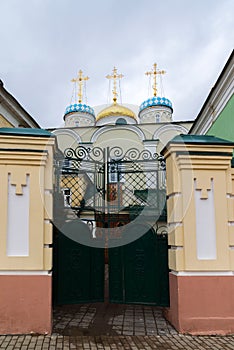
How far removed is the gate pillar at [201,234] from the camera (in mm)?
4469

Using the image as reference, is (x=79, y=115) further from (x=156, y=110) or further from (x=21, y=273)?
(x=21, y=273)

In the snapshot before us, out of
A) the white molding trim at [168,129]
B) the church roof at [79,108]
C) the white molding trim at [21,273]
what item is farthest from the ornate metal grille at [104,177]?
the church roof at [79,108]

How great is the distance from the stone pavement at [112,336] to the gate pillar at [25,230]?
29cm

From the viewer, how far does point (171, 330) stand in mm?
4527

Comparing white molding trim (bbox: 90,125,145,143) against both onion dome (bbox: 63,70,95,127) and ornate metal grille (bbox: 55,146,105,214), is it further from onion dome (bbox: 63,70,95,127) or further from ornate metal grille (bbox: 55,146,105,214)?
ornate metal grille (bbox: 55,146,105,214)

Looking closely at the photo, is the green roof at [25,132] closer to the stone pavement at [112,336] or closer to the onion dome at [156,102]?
the stone pavement at [112,336]

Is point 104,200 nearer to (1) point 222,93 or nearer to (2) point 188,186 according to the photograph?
(2) point 188,186

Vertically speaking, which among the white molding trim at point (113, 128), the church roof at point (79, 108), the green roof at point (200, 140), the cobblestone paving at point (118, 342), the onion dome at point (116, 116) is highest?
the church roof at point (79, 108)

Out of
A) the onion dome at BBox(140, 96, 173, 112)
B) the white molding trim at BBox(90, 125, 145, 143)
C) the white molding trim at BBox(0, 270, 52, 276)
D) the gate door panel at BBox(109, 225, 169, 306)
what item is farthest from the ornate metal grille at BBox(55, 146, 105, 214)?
the onion dome at BBox(140, 96, 173, 112)

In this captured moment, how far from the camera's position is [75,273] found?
16.7 feet

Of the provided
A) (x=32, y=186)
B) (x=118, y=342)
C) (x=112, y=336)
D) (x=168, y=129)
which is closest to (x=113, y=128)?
(x=168, y=129)

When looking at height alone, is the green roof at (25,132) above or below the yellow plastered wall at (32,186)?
above

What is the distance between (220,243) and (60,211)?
2.40m

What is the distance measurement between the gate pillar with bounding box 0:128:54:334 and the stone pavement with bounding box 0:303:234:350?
11.3 inches
